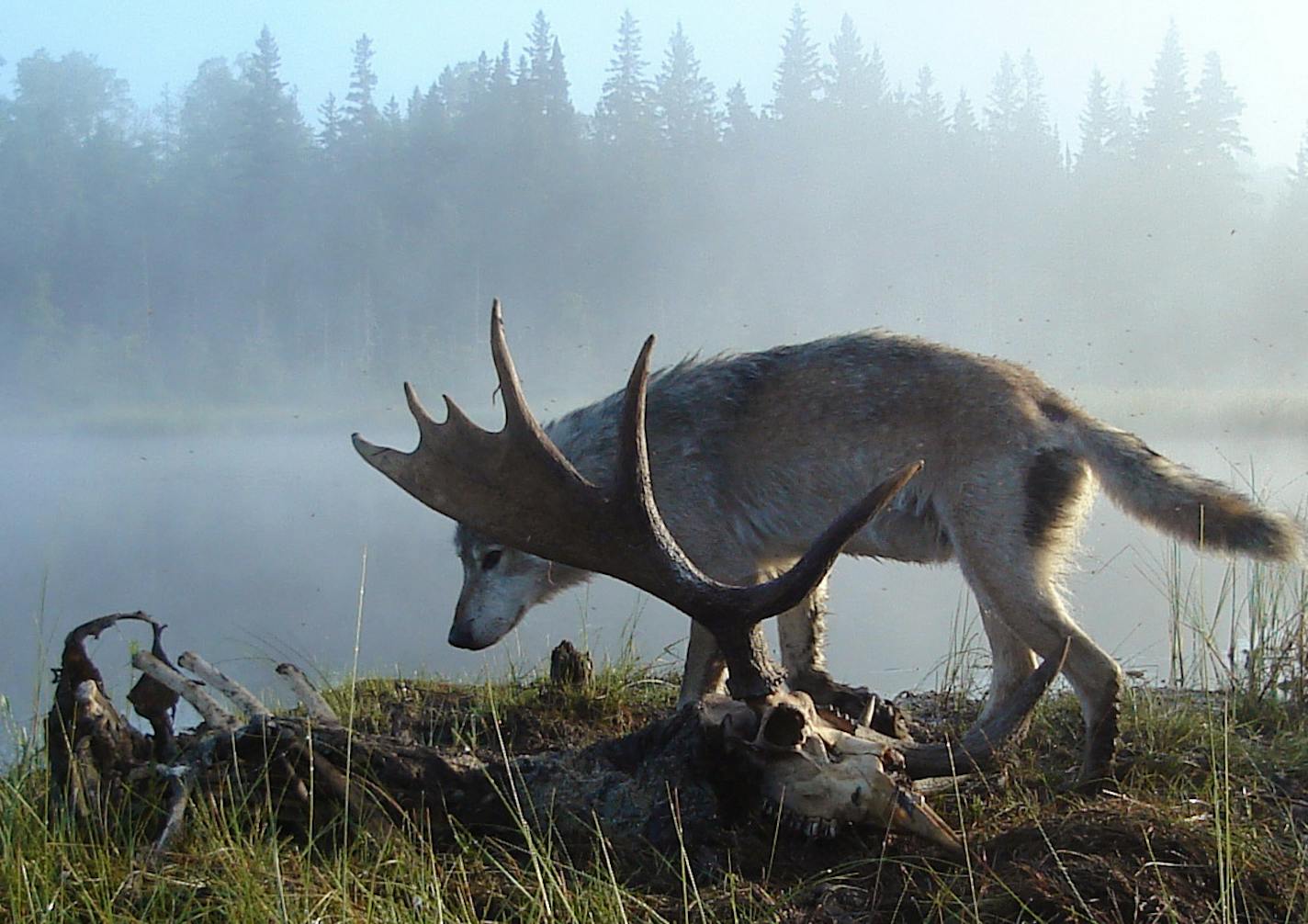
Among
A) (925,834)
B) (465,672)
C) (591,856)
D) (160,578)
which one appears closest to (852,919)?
(925,834)

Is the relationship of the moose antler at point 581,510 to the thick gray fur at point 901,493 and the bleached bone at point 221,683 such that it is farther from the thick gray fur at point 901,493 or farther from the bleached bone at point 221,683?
the thick gray fur at point 901,493

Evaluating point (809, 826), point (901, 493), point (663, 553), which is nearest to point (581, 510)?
point (663, 553)

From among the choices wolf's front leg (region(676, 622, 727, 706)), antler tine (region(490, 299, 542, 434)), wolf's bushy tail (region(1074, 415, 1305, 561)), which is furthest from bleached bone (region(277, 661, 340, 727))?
wolf's bushy tail (region(1074, 415, 1305, 561))

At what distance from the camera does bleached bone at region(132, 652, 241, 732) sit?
259cm

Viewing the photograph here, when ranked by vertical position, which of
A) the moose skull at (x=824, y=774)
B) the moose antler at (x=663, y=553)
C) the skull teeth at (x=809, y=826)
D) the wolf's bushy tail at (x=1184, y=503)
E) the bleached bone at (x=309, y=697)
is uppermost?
the wolf's bushy tail at (x=1184, y=503)

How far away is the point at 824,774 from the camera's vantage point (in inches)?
91.1

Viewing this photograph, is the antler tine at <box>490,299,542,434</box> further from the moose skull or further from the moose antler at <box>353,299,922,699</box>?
the moose skull

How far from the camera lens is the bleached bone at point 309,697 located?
111 inches

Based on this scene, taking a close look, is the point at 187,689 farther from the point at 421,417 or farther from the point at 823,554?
the point at 823,554

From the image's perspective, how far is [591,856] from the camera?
7.67 ft

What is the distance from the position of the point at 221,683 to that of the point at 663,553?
4.07ft

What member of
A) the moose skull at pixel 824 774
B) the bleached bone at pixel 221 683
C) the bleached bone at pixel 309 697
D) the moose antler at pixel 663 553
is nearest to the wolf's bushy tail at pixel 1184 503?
the moose antler at pixel 663 553

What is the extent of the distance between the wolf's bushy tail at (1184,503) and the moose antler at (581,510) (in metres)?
1.36

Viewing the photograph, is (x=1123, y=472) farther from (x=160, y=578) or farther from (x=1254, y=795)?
(x=160, y=578)
